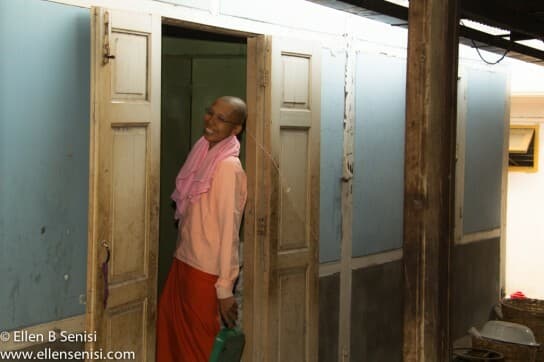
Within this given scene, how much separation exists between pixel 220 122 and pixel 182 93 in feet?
5.59

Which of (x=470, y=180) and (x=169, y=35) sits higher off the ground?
(x=169, y=35)

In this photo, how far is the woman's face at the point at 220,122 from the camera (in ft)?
18.3

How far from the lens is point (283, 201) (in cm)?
604

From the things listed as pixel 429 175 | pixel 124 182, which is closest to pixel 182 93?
pixel 124 182

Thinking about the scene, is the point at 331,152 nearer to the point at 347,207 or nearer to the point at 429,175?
the point at 347,207

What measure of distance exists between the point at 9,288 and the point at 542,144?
11.2 meters

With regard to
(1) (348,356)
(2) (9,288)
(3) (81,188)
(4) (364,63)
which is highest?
(4) (364,63)

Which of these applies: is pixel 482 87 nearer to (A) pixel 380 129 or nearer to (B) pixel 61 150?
(A) pixel 380 129

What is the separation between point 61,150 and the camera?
445cm

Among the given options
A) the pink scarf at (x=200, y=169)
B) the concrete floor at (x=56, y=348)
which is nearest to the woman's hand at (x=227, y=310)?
the pink scarf at (x=200, y=169)

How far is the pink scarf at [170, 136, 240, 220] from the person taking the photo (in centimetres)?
550

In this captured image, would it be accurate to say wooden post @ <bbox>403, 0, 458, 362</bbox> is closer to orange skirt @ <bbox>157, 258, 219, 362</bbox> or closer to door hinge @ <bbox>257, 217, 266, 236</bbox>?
orange skirt @ <bbox>157, 258, 219, 362</bbox>

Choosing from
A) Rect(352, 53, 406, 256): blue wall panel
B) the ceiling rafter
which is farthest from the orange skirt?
the ceiling rafter

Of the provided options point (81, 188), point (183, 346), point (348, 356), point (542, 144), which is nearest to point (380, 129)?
point (348, 356)
